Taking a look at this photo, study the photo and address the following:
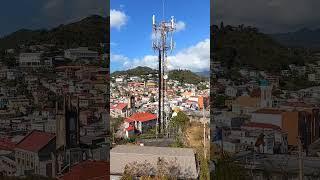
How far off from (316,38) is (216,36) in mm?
1164

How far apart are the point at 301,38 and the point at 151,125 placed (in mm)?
15014

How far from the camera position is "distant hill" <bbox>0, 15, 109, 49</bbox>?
439 centimetres

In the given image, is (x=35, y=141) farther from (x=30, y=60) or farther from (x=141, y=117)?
(x=141, y=117)

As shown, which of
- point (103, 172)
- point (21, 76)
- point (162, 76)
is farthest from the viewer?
point (162, 76)

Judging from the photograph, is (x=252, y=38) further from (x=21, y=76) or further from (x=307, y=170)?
(x=21, y=76)

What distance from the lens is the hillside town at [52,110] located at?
436 cm

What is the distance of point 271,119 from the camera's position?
14.9 feet

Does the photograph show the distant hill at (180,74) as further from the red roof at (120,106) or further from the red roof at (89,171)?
the red roof at (89,171)

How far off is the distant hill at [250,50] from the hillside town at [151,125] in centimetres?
408

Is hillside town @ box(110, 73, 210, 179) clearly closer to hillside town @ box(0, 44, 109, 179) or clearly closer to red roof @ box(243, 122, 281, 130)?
hillside town @ box(0, 44, 109, 179)

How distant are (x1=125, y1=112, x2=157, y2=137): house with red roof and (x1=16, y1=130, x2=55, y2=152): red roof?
1282 centimetres

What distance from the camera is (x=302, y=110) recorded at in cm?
447

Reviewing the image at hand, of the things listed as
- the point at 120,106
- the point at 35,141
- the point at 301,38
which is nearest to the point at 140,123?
the point at 120,106

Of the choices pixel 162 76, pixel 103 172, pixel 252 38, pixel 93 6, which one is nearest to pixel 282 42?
pixel 252 38
